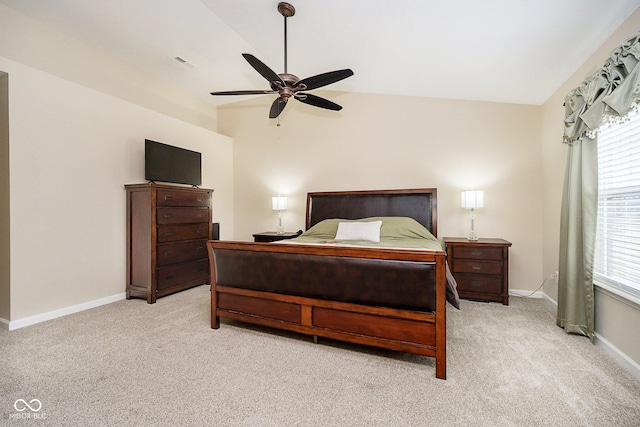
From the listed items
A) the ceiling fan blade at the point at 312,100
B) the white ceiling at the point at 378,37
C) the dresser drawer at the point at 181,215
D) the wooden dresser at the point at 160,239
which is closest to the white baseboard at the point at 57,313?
the wooden dresser at the point at 160,239

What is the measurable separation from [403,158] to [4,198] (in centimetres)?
458

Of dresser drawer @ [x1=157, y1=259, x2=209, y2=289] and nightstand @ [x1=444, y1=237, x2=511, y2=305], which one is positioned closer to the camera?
nightstand @ [x1=444, y1=237, x2=511, y2=305]

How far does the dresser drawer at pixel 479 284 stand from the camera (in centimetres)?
321

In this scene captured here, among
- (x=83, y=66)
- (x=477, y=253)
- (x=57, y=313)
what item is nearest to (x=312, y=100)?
(x=477, y=253)

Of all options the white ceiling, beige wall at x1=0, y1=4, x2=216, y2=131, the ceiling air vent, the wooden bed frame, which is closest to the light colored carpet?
the wooden bed frame

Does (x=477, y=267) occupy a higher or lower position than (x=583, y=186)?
lower

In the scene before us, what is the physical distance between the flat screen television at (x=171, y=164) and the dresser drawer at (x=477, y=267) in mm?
3915

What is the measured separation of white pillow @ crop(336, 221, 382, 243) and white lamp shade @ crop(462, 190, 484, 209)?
1.12 meters

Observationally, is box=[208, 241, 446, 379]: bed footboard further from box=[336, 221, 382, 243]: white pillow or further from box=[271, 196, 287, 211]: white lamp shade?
box=[271, 196, 287, 211]: white lamp shade

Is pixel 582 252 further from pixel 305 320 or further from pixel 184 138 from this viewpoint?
pixel 184 138

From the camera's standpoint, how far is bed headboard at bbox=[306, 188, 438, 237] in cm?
383

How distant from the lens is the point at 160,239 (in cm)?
341

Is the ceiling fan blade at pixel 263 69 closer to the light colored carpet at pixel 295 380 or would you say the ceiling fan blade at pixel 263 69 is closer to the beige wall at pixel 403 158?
the beige wall at pixel 403 158

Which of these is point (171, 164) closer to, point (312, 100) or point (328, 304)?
point (312, 100)
